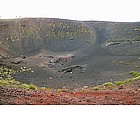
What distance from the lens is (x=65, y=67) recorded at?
22.1ft

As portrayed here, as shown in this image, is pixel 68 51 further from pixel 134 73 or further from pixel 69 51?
pixel 134 73

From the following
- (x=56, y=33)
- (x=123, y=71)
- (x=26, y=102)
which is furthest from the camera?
(x=56, y=33)

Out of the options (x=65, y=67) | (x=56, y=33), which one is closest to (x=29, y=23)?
(x=56, y=33)

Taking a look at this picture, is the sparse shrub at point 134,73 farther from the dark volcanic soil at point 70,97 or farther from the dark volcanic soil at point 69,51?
the dark volcanic soil at point 70,97

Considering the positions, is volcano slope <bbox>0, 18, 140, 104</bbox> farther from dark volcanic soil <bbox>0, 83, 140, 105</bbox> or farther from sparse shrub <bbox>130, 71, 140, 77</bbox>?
dark volcanic soil <bbox>0, 83, 140, 105</bbox>

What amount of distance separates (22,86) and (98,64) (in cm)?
133

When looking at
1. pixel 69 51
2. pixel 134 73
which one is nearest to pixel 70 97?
pixel 69 51

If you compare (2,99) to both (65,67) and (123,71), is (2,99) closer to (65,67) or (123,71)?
(65,67)

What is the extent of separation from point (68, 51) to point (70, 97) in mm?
1058

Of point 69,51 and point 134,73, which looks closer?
point 134,73

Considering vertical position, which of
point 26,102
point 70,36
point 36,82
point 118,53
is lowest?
point 26,102

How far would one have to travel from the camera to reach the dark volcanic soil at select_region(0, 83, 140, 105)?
599 cm

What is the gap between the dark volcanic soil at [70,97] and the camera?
599 centimetres

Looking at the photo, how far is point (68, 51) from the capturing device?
6.82m
